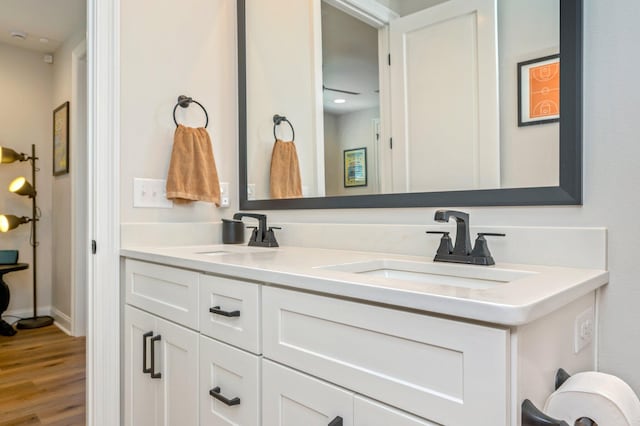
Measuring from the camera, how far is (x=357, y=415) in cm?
78

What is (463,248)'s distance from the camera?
1.11 m

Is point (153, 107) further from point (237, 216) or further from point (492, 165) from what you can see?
point (492, 165)

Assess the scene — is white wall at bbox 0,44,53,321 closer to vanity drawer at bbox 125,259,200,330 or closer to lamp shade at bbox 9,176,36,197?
lamp shade at bbox 9,176,36,197

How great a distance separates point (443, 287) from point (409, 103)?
82 cm

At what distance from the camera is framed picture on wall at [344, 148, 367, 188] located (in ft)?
5.01

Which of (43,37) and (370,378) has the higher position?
(43,37)

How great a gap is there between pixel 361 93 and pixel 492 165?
578 mm

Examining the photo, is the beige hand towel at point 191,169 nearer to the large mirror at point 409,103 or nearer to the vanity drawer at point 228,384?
the large mirror at point 409,103

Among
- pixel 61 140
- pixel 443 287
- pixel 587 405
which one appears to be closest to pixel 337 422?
pixel 443 287

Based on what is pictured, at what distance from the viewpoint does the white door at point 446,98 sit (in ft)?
3.98

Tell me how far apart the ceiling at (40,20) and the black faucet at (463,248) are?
10.6ft

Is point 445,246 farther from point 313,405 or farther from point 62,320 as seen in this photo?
point 62,320

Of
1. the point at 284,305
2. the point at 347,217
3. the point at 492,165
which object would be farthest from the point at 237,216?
the point at 492,165

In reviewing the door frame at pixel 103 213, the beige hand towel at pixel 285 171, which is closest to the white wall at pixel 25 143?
the door frame at pixel 103 213
